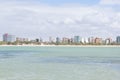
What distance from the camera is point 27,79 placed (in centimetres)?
2939

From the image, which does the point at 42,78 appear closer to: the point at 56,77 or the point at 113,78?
the point at 56,77

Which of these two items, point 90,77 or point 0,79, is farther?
point 90,77

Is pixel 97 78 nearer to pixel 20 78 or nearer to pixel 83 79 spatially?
pixel 83 79

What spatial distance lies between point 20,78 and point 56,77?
319cm

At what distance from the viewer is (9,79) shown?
97.1 feet

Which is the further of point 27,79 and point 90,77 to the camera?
point 90,77

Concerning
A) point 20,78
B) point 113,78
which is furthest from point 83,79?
point 20,78

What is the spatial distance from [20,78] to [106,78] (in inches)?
285

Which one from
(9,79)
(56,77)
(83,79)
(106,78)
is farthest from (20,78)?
(106,78)

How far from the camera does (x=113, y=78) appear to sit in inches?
1219

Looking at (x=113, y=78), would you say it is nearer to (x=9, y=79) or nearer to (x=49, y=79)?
(x=49, y=79)

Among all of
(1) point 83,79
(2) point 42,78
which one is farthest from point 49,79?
(1) point 83,79

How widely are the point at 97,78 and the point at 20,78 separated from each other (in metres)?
6.50

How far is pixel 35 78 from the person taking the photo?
99.9 ft
